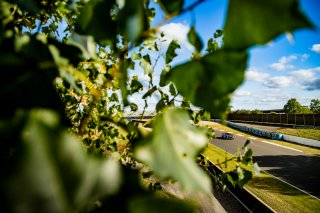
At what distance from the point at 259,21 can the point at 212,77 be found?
0.51 ft

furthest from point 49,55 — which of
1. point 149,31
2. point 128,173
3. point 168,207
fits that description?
point 168,207

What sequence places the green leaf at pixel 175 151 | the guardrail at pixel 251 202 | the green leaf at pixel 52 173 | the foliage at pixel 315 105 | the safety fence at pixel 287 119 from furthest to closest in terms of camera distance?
the foliage at pixel 315 105 → the safety fence at pixel 287 119 → the guardrail at pixel 251 202 → the green leaf at pixel 175 151 → the green leaf at pixel 52 173

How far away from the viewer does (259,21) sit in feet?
1.36

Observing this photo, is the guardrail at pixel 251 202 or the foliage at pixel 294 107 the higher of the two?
the foliage at pixel 294 107

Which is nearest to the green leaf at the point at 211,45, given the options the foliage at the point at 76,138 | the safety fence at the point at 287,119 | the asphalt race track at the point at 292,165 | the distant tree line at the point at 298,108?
the foliage at the point at 76,138

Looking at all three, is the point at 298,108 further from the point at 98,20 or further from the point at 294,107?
the point at 98,20

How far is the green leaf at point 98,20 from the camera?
585mm

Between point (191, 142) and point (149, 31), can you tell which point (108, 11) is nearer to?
point (149, 31)

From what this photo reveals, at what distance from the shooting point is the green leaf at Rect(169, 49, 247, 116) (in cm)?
52

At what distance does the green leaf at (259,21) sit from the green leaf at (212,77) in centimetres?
5

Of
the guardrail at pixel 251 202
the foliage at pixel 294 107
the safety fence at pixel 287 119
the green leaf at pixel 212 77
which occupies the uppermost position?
the foliage at pixel 294 107

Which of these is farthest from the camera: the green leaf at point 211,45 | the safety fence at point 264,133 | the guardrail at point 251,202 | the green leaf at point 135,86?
the safety fence at point 264,133

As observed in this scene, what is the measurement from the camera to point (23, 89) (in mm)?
471

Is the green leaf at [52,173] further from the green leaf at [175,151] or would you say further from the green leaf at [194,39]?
the green leaf at [194,39]
